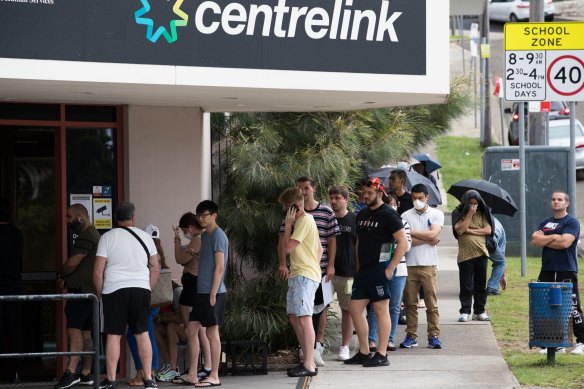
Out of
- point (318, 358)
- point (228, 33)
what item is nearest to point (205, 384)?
point (318, 358)

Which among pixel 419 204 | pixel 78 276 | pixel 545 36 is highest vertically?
pixel 545 36

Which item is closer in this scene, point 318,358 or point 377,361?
point 377,361

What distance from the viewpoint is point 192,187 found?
11.5 m

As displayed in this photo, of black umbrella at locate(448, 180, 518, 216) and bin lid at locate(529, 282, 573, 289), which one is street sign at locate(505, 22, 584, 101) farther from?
bin lid at locate(529, 282, 573, 289)

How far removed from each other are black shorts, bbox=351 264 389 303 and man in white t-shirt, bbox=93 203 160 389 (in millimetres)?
2253

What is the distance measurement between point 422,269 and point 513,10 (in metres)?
38.2

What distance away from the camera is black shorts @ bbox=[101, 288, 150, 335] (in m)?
9.84

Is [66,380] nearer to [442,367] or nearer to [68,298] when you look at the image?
[68,298]

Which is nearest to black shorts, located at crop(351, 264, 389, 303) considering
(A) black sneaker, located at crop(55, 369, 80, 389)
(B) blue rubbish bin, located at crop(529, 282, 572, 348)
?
(B) blue rubbish bin, located at crop(529, 282, 572, 348)

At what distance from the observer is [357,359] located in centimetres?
1154

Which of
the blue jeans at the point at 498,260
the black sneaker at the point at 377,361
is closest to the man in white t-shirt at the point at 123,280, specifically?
the black sneaker at the point at 377,361

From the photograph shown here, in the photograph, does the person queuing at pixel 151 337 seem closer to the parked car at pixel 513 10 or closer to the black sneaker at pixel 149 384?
the black sneaker at pixel 149 384

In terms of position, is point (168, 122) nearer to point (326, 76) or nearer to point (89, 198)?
point (89, 198)

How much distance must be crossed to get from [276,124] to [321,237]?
162 centimetres
